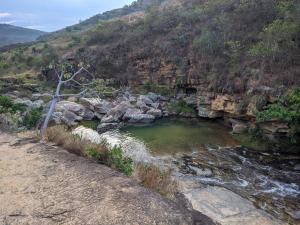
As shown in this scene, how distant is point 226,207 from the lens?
37.2ft

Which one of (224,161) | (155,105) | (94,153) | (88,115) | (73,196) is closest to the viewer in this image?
(73,196)

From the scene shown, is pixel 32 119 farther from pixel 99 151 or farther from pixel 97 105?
pixel 99 151

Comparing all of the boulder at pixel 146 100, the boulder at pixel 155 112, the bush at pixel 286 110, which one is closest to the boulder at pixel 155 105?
the boulder at pixel 146 100

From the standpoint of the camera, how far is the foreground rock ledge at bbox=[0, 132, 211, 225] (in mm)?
5172

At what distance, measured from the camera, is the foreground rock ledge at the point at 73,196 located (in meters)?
5.17

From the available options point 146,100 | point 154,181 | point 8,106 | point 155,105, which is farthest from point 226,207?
point 146,100

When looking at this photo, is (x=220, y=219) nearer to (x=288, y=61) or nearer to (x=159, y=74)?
(x=288, y=61)

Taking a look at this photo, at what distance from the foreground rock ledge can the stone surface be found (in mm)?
4974

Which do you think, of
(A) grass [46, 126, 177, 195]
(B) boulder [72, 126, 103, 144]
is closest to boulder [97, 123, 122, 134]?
(B) boulder [72, 126, 103, 144]

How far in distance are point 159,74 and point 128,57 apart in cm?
528

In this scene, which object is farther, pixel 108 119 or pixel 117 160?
pixel 108 119

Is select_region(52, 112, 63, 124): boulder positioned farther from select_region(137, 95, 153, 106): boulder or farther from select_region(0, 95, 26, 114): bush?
select_region(137, 95, 153, 106): boulder

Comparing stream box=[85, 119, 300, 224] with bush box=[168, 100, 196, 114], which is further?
bush box=[168, 100, 196, 114]

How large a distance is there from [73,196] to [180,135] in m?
17.0
